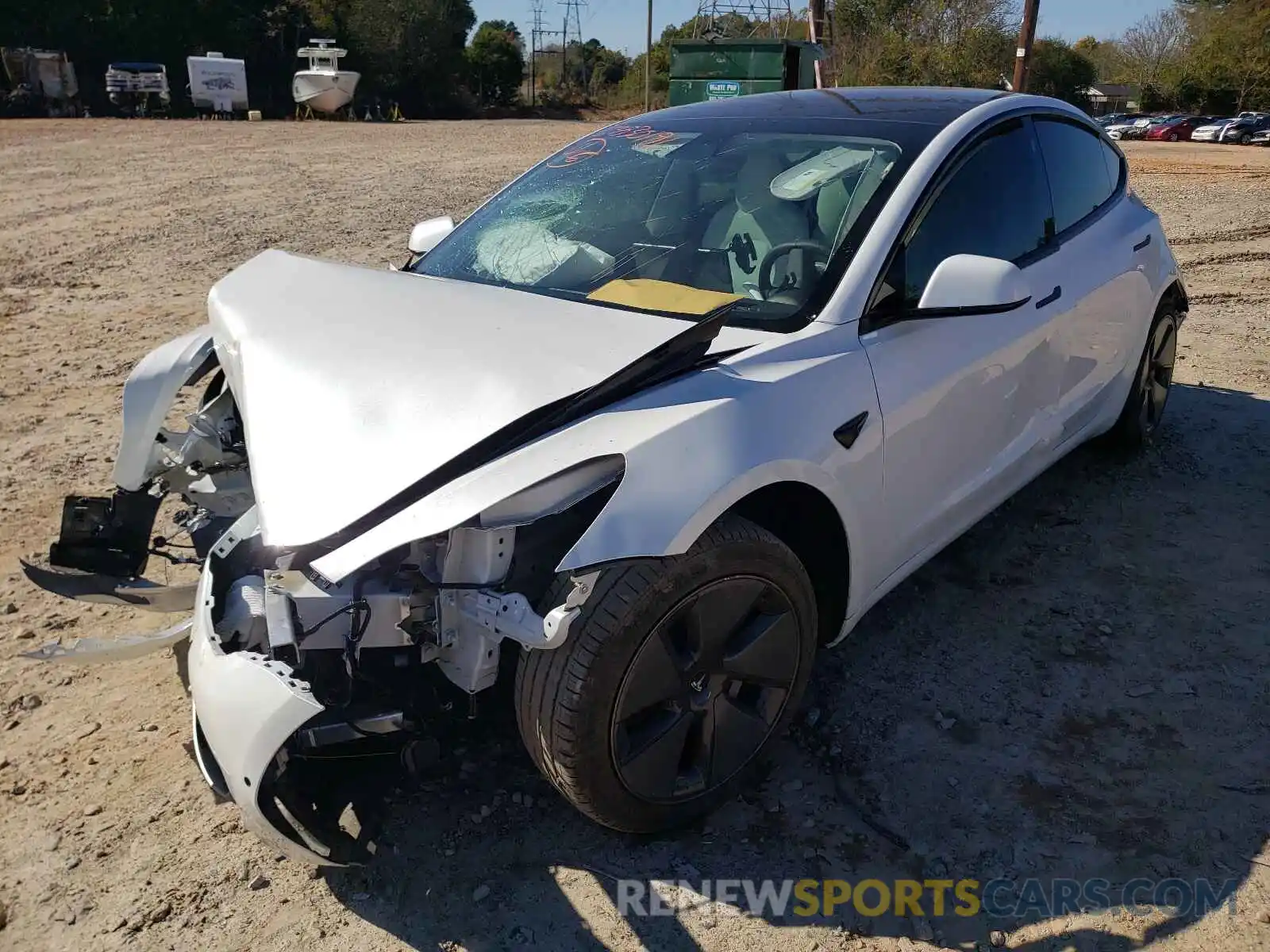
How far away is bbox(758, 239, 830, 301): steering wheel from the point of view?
2746 millimetres

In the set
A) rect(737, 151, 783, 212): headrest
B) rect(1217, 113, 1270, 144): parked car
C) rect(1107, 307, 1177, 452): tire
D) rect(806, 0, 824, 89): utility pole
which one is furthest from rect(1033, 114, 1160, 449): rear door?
rect(1217, 113, 1270, 144): parked car

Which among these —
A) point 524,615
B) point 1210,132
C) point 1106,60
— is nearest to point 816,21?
point 1210,132

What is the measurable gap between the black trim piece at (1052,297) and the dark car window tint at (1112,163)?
114 cm

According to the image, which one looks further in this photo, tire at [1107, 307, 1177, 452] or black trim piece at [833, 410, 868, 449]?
tire at [1107, 307, 1177, 452]

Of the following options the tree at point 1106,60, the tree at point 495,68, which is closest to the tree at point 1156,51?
the tree at point 1106,60

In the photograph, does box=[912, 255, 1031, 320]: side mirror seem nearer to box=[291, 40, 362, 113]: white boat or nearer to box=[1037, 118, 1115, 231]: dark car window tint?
box=[1037, 118, 1115, 231]: dark car window tint

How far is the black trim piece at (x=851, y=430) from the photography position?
2.47m

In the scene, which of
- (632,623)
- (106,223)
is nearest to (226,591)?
(632,623)

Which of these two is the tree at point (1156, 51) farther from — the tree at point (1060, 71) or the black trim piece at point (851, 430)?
the black trim piece at point (851, 430)

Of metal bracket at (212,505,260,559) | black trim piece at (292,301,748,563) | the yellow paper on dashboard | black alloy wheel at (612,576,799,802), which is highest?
the yellow paper on dashboard

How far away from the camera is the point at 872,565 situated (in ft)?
8.93

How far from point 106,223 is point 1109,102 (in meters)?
55.9

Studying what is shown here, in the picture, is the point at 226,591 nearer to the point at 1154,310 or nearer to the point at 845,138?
the point at 845,138

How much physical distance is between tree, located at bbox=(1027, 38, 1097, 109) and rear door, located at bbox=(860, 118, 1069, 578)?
46892 millimetres
